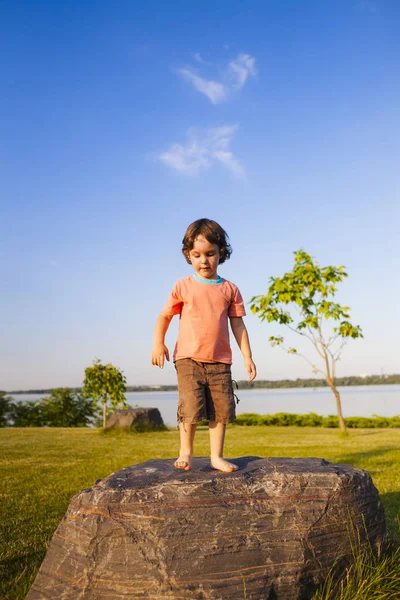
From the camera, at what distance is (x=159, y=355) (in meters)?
4.31

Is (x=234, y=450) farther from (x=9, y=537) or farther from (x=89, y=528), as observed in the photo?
(x=89, y=528)

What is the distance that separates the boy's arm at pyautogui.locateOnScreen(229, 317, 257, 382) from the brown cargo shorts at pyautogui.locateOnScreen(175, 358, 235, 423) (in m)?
0.36

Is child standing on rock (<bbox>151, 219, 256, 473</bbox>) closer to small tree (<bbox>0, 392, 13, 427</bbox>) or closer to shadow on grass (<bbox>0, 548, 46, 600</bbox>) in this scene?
shadow on grass (<bbox>0, 548, 46, 600</bbox>)

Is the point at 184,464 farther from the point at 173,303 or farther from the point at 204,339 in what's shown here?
the point at 173,303

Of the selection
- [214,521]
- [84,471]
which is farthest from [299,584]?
[84,471]

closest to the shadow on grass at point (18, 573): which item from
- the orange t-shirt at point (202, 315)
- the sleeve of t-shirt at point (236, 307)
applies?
the orange t-shirt at point (202, 315)

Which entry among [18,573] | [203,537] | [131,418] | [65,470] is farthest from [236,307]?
[131,418]

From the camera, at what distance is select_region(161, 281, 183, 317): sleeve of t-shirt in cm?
436

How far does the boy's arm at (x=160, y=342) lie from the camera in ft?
14.1

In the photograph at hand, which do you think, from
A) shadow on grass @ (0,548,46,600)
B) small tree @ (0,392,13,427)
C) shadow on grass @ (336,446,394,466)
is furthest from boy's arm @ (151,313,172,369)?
small tree @ (0,392,13,427)

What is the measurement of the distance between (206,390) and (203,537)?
118 centimetres

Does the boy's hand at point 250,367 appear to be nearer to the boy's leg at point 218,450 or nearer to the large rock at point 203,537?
the boy's leg at point 218,450

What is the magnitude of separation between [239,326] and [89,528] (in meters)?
2.02

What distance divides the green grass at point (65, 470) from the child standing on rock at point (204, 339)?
4.60ft
